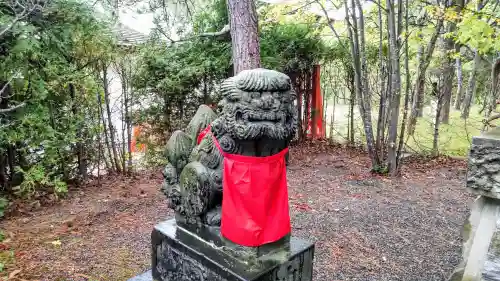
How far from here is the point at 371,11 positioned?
6.18m

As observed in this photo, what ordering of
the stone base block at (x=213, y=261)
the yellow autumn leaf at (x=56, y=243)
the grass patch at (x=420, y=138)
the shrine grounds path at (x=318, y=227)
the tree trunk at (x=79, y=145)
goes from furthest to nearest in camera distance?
the grass patch at (x=420, y=138) < the tree trunk at (x=79, y=145) < the yellow autumn leaf at (x=56, y=243) < the shrine grounds path at (x=318, y=227) < the stone base block at (x=213, y=261)

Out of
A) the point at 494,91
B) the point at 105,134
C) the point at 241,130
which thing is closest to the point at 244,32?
the point at 105,134

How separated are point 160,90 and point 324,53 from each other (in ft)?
10.8

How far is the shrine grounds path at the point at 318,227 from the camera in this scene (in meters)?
2.78

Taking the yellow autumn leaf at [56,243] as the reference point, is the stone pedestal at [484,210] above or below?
above

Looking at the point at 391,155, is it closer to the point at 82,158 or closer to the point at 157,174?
the point at 157,174

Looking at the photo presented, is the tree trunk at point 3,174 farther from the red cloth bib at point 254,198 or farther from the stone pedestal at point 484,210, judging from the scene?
the stone pedestal at point 484,210

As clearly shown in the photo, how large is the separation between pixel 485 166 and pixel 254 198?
1090 millimetres

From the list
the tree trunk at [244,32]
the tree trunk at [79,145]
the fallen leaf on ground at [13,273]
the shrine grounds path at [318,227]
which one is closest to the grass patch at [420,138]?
the shrine grounds path at [318,227]

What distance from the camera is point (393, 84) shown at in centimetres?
486

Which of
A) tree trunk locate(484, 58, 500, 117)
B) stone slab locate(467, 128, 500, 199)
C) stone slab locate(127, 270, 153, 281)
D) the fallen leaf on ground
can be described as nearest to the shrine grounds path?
the fallen leaf on ground

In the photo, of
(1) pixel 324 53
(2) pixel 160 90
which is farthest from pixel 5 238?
(1) pixel 324 53

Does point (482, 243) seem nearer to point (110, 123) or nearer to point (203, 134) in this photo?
point (203, 134)

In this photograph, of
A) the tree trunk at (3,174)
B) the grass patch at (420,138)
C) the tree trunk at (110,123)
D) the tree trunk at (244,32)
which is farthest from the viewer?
the grass patch at (420,138)
